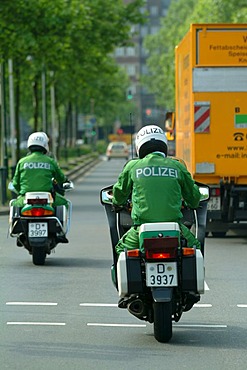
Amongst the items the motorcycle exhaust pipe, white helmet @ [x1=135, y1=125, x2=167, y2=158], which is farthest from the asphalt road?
white helmet @ [x1=135, y1=125, x2=167, y2=158]

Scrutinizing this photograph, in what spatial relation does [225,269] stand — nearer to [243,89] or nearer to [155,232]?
[243,89]

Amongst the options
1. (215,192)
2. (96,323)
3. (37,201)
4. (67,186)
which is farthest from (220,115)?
(96,323)

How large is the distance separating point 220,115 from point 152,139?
9948mm

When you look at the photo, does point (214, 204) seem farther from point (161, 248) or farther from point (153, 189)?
point (161, 248)

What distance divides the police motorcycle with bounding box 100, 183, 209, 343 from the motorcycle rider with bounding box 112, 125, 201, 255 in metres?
0.18

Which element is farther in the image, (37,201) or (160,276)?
(37,201)

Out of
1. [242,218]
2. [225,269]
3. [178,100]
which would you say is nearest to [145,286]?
[225,269]

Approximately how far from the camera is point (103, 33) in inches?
1786

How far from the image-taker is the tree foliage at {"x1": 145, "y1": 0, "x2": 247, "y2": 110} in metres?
70.5

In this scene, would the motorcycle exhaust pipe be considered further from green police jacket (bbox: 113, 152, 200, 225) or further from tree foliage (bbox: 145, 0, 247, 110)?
tree foliage (bbox: 145, 0, 247, 110)

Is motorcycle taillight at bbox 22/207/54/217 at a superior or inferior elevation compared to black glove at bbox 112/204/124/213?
inferior

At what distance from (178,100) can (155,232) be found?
14.1 meters

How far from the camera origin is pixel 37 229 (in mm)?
15594

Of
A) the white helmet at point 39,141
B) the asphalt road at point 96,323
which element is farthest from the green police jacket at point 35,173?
the asphalt road at point 96,323
